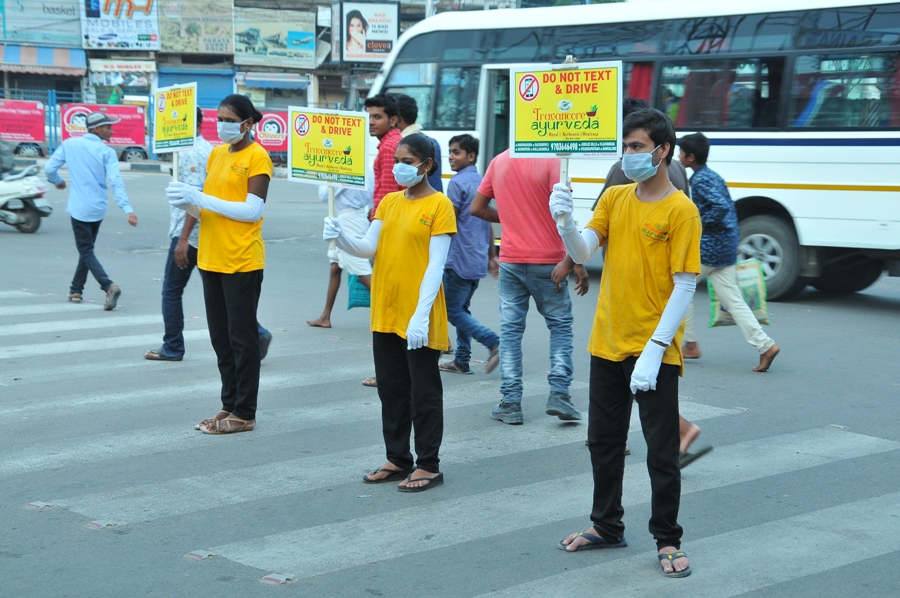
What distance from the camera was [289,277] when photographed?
12.9 m

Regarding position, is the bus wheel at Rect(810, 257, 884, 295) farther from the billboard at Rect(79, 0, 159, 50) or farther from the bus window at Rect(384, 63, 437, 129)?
the billboard at Rect(79, 0, 159, 50)

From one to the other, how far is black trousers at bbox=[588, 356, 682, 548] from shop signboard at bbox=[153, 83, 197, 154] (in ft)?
13.9

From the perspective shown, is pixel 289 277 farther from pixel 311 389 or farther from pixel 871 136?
pixel 871 136

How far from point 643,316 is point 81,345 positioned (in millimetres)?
5806

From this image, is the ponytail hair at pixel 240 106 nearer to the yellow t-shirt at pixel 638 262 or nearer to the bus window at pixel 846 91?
the yellow t-shirt at pixel 638 262

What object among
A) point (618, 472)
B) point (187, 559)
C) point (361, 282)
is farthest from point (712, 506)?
point (361, 282)

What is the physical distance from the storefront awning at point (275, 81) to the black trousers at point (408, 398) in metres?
39.0

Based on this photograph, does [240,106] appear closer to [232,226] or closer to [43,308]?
[232,226]

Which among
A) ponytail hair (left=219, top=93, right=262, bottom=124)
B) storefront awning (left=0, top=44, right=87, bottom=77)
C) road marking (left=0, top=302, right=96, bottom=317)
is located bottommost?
road marking (left=0, top=302, right=96, bottom=317)

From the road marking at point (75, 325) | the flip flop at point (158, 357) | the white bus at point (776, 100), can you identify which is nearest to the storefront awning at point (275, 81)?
the white bus at point (776, 100)

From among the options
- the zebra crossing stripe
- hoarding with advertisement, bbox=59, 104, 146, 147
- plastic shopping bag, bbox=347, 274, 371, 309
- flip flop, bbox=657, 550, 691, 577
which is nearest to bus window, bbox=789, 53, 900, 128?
plastic shopping bag, bbox=347, 274, 371, 309

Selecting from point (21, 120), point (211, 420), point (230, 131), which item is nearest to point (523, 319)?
point (211, 420)

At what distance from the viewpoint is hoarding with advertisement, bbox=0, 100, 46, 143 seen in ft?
100

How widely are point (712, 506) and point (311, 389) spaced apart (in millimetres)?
3212
